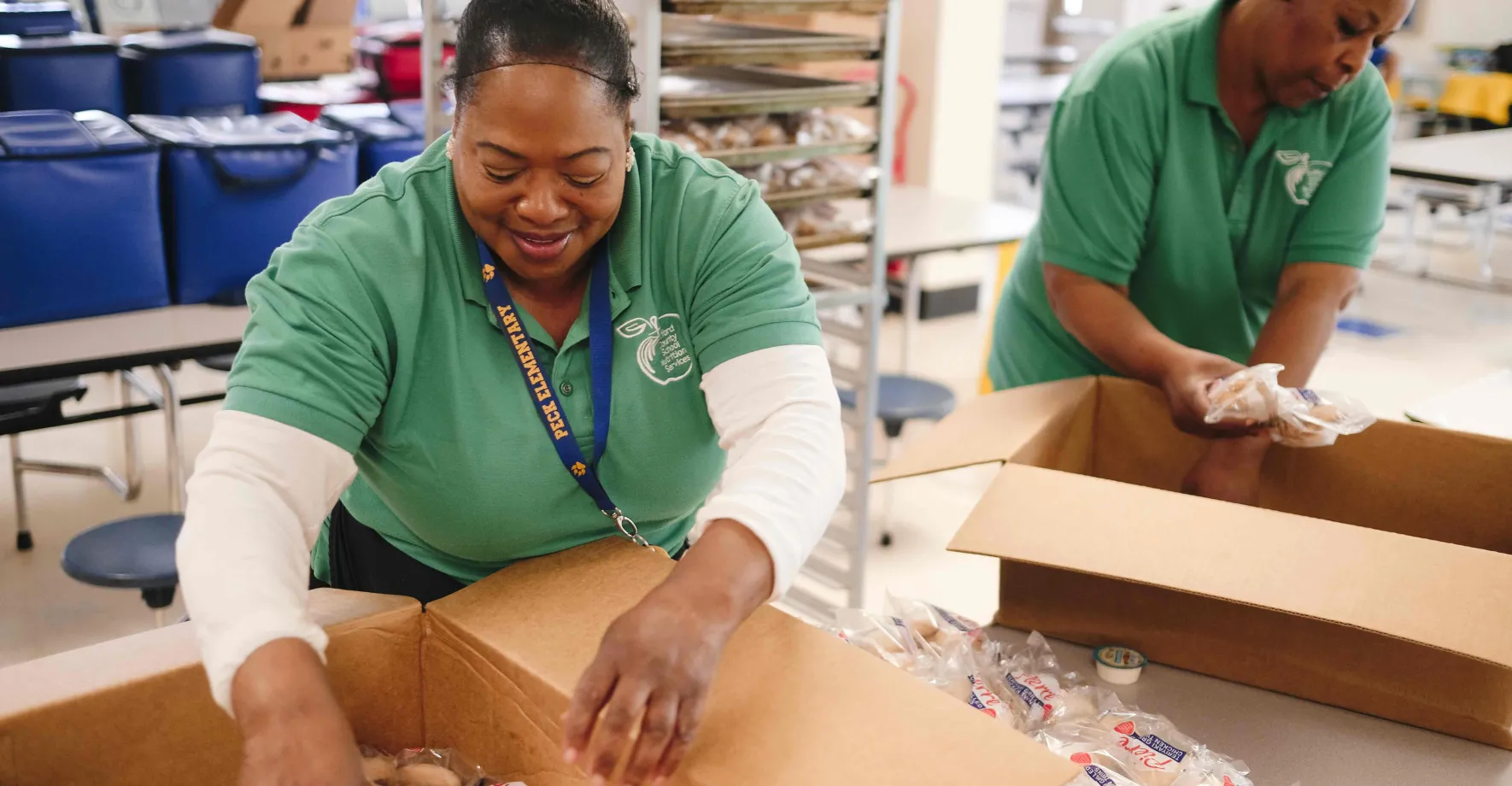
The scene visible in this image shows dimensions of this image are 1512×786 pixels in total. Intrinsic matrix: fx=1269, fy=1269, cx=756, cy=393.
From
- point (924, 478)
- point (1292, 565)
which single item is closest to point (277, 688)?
point (1292, 565)

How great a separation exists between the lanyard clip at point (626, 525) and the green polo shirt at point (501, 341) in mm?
17

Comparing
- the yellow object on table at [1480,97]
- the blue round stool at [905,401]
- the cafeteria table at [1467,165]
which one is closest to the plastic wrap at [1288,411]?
the blue round stool at [905,401]

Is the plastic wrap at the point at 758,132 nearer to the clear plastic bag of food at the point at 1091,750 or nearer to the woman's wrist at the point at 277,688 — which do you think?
the clear plastic bag of food at the point at 1091,750

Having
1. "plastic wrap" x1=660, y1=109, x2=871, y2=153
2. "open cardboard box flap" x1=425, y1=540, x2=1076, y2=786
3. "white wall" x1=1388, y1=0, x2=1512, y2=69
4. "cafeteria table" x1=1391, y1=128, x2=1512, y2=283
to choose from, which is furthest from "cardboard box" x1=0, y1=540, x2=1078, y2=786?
"white wall" x1=1388, y1=0, x2=1512, y2=69

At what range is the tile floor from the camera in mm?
3391

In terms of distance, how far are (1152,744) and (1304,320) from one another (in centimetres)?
82

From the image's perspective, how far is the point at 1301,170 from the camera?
1.74 m

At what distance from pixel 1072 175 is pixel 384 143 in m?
2.22

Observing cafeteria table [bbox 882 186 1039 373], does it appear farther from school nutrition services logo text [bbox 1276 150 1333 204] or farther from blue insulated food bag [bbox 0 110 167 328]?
blue insulated food bag [bbox 0 110 167 328]

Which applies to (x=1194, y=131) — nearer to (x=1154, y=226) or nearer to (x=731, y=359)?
(x=1154, y=226)

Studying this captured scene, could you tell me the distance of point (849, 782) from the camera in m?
0.91

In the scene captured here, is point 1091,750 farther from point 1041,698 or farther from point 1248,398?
point 1248,398

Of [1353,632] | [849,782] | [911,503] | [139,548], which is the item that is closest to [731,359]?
[849,782]

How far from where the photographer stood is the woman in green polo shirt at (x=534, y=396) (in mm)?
919
